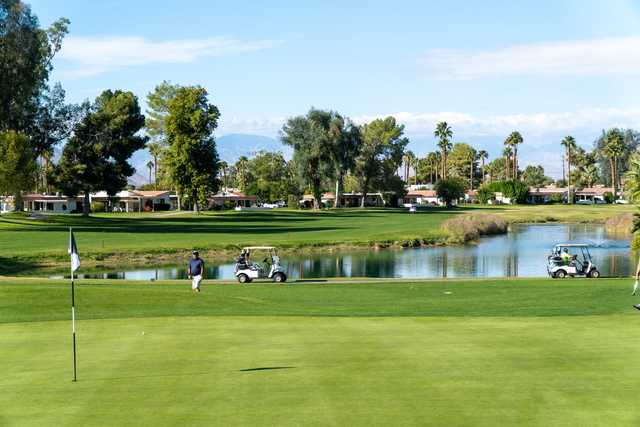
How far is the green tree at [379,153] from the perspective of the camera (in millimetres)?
180000

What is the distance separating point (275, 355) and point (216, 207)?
150m

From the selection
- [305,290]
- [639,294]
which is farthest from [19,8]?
[639,294]

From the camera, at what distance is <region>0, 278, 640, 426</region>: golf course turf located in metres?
12.4

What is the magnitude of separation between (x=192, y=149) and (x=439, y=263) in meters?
56.7

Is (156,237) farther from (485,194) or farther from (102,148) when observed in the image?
(485,194)

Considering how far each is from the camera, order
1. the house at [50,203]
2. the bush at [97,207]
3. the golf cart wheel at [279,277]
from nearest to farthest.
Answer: the golf cart wheel at [279,277]
the bush at [97,207]
the house at [50,203]

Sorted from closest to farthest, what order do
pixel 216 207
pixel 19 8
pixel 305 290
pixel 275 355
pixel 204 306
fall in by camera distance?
pixel 275 355 → pixel 204 306 → pixel 305 290 → pixel 19 8 → pixel 216 207

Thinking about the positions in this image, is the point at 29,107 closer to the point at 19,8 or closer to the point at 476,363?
the point at 19,8

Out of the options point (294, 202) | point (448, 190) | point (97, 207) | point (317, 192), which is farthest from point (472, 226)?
point (448, 190)

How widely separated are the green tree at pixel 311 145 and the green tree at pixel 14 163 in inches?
2384

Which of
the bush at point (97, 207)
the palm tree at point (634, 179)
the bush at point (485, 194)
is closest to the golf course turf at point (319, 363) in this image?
the palm tree at point (634, 179)

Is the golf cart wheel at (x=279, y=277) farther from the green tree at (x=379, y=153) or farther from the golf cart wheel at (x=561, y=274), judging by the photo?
the green tree at (x=379, y=153)

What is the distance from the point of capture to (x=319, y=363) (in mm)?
16125

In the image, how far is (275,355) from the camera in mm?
17219
